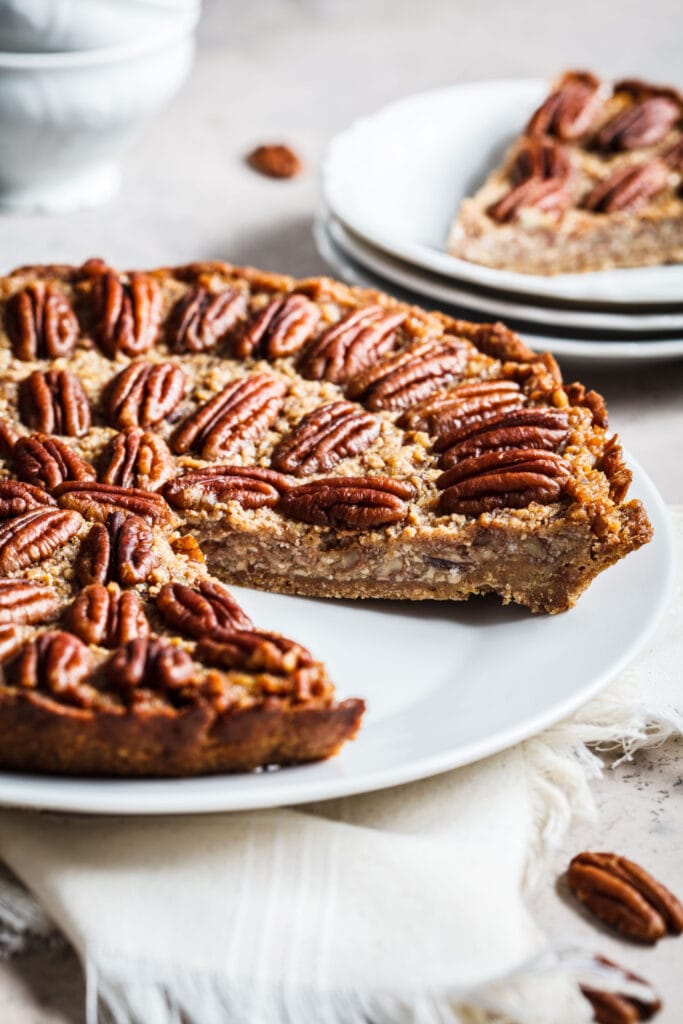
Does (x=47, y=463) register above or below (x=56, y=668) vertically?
below

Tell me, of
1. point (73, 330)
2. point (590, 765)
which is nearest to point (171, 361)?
point (73, 330)

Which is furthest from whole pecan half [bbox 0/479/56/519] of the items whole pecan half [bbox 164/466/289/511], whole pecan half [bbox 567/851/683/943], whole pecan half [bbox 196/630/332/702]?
whole pecan half [bbox 567/851/683/943]

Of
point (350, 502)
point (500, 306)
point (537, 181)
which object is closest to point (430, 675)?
point (350, 502)

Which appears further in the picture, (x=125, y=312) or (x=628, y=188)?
(x=628, y=188)

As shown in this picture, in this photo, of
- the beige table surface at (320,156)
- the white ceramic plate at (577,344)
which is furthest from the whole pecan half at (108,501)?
the white ceramic plate at (577,344)

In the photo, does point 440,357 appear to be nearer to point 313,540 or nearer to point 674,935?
point 313,540

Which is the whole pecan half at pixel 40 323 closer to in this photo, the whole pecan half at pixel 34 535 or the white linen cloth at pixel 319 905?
the whole pecan half at pixel 34 535

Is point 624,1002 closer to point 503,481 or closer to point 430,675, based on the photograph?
point 430,675
